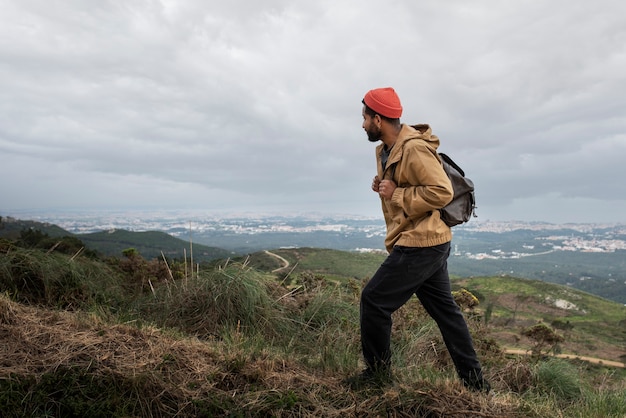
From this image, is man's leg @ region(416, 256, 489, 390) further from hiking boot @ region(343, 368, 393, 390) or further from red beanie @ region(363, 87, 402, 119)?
red beanie @ region(363, 87, 402, 119)

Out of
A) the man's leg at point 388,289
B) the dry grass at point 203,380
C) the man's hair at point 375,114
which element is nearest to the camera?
the dry grass at point 203,380

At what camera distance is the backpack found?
11.4 feet

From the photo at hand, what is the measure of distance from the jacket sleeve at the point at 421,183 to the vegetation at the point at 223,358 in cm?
135

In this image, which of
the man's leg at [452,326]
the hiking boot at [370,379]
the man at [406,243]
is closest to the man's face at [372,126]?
the man at [406,243]

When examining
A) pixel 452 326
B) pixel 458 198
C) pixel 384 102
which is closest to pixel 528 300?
pixel 452 326

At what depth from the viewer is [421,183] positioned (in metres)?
3.28

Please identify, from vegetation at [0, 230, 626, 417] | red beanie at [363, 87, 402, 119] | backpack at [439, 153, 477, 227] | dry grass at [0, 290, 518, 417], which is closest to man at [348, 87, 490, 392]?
red beanie at [363, 87, 402, 119]

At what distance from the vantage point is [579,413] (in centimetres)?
311

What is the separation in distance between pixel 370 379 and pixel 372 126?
6.88 feet

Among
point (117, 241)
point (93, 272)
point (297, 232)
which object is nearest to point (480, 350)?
point (93, 272)

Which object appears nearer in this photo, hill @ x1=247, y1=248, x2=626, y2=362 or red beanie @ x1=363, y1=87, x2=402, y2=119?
red beanie @ x1=363, y1=87, x2=402, y2=119

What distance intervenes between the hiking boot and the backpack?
1.36 meters

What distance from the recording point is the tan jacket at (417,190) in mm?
3207

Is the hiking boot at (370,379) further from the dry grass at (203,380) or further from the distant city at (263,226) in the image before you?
the distant city at (263,226)
